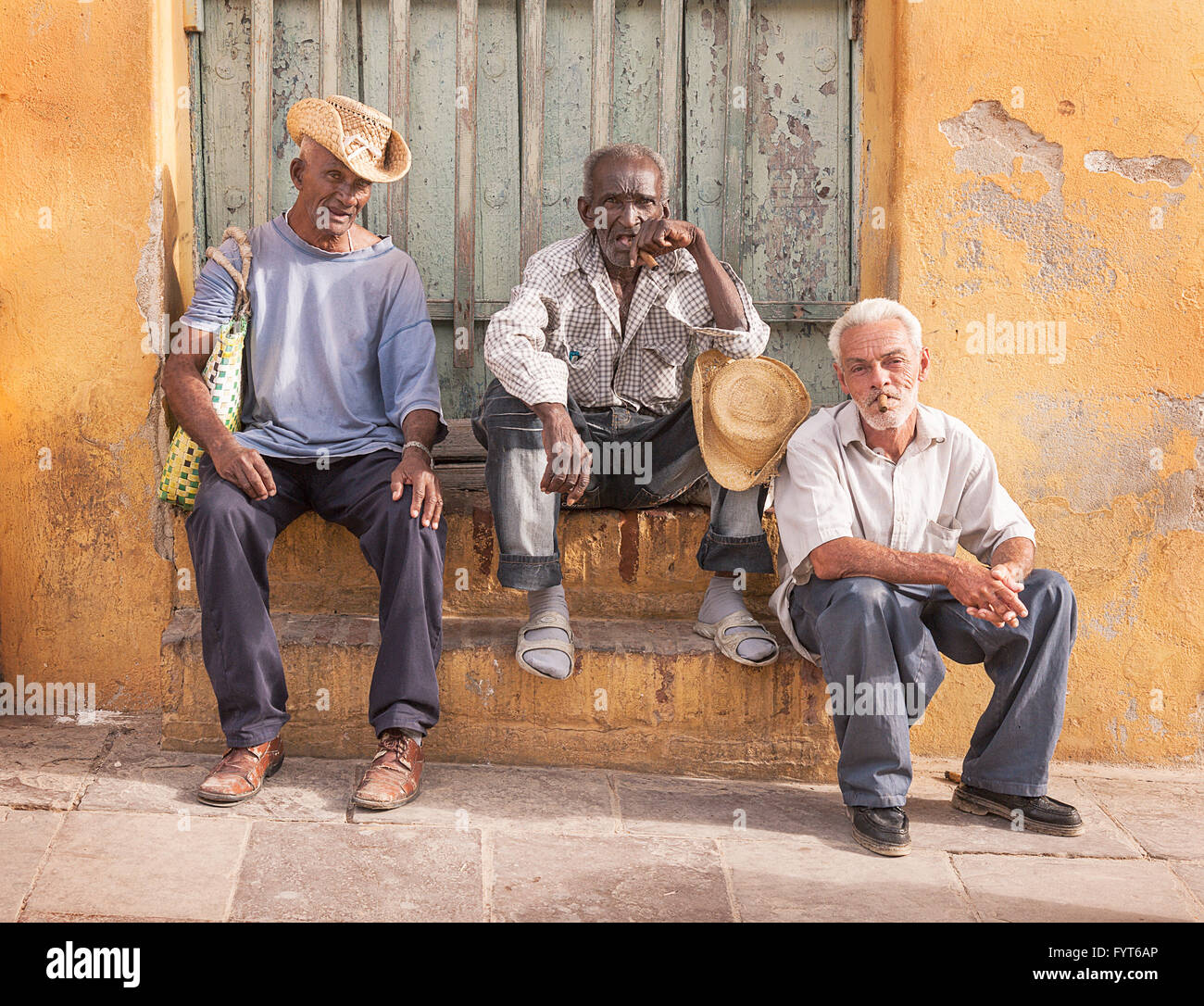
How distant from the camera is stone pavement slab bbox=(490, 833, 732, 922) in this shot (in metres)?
2.68

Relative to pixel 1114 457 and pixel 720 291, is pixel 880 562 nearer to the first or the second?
pixel 720 291

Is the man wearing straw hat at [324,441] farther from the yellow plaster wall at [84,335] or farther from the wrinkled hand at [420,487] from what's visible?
the yellow plaster wall at [84,335]

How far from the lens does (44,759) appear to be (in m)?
3.46

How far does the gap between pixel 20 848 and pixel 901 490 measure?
2446 mm

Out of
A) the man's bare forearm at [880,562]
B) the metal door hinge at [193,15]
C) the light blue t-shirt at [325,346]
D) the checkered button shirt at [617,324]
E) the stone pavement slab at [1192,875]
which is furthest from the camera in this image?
the metal door hinge at [193,15]

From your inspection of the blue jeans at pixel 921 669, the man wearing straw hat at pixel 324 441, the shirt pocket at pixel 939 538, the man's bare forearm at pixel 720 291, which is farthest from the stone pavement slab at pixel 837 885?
the man's bare forearm at pixel 720 291

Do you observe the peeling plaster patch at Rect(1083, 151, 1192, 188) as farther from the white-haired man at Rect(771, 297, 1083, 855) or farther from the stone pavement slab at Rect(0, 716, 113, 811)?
the stone pavement slab at Rect(0, 716, 113, 811)

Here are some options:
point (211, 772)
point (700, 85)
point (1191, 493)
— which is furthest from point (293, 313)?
point (1191, 493)

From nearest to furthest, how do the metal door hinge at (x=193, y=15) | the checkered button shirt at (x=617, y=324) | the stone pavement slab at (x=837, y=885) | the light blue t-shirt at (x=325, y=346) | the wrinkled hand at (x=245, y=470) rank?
the stone pavement slab at (x=837, y=885) < the wrinkled hand at (x=245, y=470) < the light blue t-shirt at (x=325, y=346) < the checkered button shirt at (x=617, y=324) < the metal door hinge at (x=193, y=15)

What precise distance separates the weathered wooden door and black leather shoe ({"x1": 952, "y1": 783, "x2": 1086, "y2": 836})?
6.18 feet

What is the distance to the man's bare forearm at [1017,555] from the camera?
10.6 ft

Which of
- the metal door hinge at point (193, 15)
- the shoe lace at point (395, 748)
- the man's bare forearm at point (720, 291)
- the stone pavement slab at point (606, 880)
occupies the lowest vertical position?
→ the stone pavement slab at point (606, 880)

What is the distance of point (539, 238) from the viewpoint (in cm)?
433

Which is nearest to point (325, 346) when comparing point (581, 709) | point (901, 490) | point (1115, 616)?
point (581, 709)
